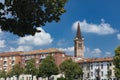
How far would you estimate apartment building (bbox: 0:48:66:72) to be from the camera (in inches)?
6403

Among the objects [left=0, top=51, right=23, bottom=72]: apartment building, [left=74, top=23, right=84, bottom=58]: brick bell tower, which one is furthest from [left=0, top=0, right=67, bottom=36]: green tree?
[left=74, top=23, right=84, bottom=58]: brick bell tower

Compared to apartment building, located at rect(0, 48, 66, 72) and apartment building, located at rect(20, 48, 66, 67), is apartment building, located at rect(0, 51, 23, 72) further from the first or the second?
apartment building, located at rect(20, 48, 66, 67)

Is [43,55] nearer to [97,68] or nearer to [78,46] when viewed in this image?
[97,68]

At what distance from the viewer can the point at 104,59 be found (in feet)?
486

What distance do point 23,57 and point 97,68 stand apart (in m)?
41.4

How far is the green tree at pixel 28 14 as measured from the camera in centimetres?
1908

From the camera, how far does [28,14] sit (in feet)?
63.1

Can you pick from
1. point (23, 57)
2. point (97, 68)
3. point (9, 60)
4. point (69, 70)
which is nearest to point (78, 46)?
point (23, 57)

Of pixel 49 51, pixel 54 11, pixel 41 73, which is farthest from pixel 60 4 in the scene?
pixel 49 51

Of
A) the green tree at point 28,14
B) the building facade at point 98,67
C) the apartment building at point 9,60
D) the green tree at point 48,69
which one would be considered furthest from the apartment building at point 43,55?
the green tree at point 28,14

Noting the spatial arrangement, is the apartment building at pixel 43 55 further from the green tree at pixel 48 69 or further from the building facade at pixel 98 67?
the green tree at pixel 48 69

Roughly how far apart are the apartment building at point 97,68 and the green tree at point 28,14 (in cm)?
12068

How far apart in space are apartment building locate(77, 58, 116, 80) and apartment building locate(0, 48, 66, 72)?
11333mm

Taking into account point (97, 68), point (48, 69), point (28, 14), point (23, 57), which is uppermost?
point (23, 57)
